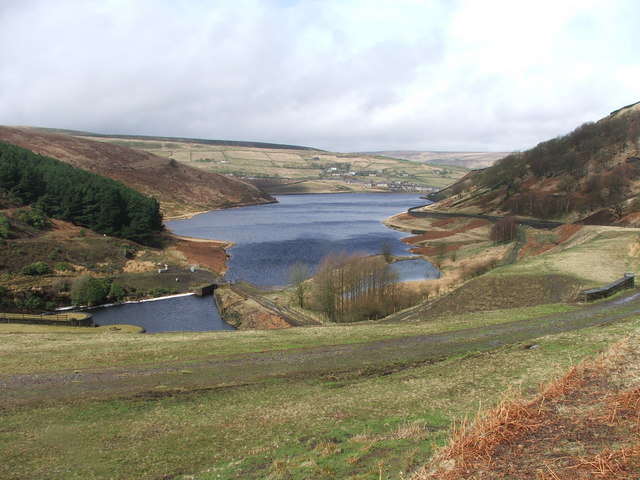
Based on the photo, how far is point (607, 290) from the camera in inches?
1169

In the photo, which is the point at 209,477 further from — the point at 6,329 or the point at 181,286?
the point at 181,286

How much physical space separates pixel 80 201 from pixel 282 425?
85.5 meters

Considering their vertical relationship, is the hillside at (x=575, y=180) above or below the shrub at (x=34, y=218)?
above

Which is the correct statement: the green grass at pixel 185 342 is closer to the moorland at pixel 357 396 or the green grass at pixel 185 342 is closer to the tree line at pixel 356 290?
the moorland at pixel 357 396

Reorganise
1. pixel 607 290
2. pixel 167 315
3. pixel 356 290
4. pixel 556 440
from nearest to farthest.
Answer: pixel 556 440 → pixel 607 290 → pixel 356 290 → pixel 167 315

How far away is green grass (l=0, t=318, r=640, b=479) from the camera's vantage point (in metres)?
11.4

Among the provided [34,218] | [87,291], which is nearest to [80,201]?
[34,218]

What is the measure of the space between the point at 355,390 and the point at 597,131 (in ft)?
484

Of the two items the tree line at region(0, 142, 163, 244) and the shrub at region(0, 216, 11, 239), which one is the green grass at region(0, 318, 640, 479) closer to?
the shrub at region(0, 216, 11, 239)

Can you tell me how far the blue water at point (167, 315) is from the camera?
47.6m

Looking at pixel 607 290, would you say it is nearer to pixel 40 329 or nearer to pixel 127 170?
pixel 40 329

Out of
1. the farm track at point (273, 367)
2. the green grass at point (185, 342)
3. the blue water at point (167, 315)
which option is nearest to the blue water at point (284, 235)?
the blue water at point (167, 315)

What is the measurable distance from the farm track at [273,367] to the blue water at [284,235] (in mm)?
40470

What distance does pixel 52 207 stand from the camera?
84812 mm
